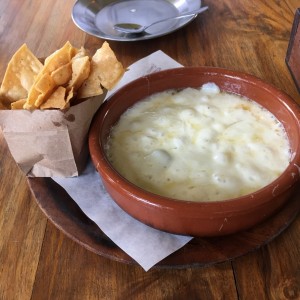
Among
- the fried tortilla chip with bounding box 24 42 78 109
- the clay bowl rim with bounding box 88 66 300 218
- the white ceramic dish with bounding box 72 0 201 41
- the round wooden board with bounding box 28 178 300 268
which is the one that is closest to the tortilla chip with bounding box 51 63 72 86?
the fried tortilla chip with bounding box 24 42 78 109

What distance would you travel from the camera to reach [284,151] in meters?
0.87

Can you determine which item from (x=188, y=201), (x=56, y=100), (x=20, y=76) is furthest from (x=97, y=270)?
(x=20, y=76)

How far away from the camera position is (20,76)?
87 centimetres

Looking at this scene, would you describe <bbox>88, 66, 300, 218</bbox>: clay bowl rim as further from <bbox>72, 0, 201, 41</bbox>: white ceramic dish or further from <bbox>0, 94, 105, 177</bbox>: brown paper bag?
<bbox>72, 0, 201, 41</bbox>: white ceramic dish

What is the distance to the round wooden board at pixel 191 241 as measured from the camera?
2.41ft

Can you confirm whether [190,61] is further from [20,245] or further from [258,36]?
[20,245]

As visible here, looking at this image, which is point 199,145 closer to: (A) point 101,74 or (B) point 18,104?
(A) point 101,74

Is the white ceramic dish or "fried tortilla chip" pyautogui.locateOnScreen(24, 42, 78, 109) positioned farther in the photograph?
the white ceramic dish

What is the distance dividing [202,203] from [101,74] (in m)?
0.35

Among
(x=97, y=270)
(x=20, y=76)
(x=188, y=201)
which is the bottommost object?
(x=97, y=270)

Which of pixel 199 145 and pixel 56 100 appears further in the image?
pixel 199 145

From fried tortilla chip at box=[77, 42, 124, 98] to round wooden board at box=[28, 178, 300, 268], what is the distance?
0.24 meters

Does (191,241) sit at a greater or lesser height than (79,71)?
lesser

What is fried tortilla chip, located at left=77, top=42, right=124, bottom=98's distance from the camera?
843 mm
